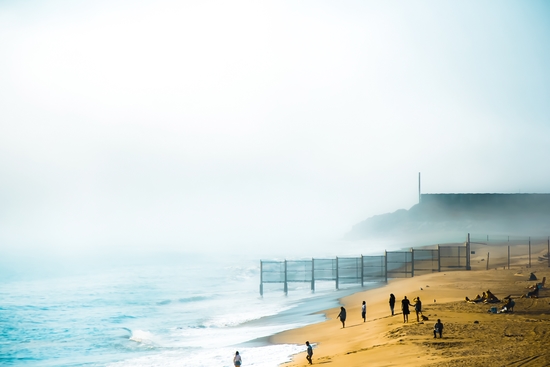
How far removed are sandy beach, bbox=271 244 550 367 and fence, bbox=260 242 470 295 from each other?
1537 centimetres

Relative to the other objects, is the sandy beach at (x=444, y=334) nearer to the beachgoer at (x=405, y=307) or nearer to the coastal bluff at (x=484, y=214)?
the beachgoer at (x=405, y=307)

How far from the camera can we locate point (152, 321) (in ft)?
138

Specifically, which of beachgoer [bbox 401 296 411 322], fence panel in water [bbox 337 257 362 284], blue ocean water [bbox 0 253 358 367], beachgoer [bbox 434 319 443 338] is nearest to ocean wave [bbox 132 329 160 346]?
blue ocean water [bbox 0 253 358 367]

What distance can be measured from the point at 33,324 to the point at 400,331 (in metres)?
32.0

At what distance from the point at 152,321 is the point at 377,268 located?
35973mm

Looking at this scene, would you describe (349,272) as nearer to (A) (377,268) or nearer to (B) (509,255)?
(A) (377,268)

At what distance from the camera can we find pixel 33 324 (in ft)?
143

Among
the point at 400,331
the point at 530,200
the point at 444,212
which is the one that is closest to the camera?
the point at 400,331

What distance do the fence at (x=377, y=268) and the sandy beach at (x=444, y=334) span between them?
15.4 m

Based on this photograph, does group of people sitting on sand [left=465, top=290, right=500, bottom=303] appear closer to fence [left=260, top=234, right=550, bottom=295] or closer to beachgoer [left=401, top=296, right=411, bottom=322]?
beachgoer [left=401, top=296, right=411, bottom=322]

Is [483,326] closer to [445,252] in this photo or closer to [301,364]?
[301,364]

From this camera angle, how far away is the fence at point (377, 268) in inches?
2119

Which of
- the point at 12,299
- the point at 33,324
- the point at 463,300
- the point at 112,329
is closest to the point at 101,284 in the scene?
the point at 12,299

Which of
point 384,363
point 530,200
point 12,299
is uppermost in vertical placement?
point 530,200
